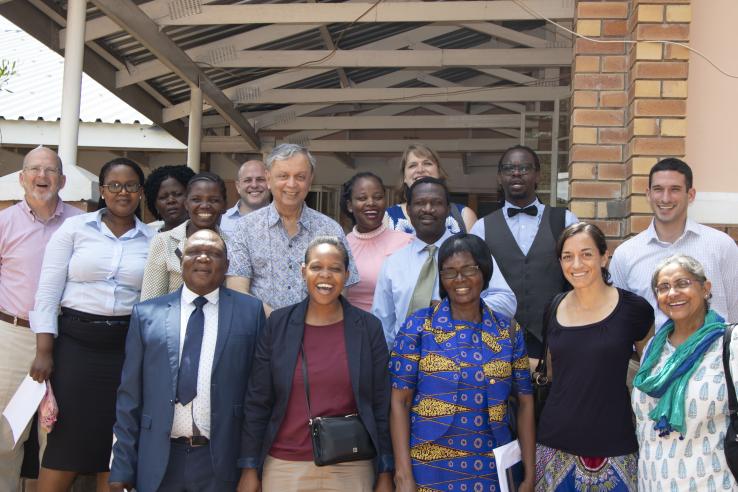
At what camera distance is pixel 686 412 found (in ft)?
10.2

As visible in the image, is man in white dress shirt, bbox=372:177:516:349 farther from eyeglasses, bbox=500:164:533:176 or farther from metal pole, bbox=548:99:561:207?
metal pole, bbox=548:99:561:207

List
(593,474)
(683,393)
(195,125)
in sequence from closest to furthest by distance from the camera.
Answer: (683,393)
(593,474)
(195,125)

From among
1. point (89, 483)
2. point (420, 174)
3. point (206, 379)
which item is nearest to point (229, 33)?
point (420, 174)

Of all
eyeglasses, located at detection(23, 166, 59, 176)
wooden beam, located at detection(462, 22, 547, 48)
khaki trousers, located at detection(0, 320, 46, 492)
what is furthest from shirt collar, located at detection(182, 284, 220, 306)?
wooden beam, located at detection(462, 22, 547, 48)

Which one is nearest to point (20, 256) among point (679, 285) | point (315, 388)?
point (315, 388)

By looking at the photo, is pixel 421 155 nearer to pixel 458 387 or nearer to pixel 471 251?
pixel 471 251

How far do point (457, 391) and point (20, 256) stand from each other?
241 cm

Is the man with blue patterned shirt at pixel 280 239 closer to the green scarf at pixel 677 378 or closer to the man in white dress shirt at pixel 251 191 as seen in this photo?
the man in white dress shirt at pixel 251 191

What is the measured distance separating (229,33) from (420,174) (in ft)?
14.2

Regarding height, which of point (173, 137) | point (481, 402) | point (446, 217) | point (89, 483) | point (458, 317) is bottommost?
point (89, 483)

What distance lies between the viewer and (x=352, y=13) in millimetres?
7508

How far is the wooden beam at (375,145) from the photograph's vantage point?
12.1m

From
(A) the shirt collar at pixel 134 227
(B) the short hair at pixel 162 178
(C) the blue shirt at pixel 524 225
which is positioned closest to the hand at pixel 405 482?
(C) the blue shirt at pixel 524 225

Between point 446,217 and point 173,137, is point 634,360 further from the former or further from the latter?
point 173,137
